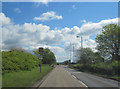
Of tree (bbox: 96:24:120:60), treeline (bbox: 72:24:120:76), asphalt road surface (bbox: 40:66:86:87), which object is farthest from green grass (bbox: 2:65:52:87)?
tree (bbox: 96:24:120:60)

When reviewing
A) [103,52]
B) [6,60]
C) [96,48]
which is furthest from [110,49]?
[6,60]

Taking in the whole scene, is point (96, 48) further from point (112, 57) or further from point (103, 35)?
point (112, 57)

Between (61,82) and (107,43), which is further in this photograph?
(107,43)

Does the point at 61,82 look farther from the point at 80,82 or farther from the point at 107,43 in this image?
the point at 107,43

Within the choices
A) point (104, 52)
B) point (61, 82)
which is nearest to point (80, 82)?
point (61, 82)

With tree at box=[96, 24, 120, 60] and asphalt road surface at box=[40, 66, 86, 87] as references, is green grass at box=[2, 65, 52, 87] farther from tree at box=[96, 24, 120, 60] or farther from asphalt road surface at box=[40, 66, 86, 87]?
tree at box=[96, 24, 120, 60]

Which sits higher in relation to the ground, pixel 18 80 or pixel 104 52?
pixel 104 52

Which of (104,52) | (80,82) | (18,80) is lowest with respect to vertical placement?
(80,82)

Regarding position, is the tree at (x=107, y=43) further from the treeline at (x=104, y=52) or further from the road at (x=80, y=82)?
the road at (x=80, y=82)

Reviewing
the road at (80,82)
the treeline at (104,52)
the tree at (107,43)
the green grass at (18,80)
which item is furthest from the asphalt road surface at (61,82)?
the tree at (107,43)

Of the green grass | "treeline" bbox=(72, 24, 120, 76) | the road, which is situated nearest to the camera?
the green grass

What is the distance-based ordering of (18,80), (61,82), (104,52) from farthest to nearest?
1. (104,52)
2. (61,82)
3. (18,80)

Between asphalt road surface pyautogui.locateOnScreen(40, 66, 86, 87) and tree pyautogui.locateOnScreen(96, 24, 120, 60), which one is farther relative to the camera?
tree pyautogui.locateOnScreen(96, 24, 120, 60)

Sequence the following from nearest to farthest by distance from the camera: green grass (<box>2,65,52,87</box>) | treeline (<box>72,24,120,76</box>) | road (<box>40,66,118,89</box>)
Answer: green grass (<box>2,65,52,87</box>)
road (<box>40,66,118,89</box>)
treeline (<box>72,24,120,76</box>)
